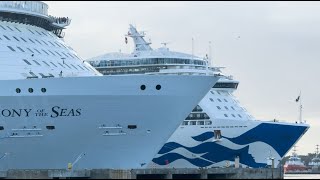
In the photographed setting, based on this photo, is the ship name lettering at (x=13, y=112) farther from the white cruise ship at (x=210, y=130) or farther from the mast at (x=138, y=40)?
the mast at (x=138, y=40)

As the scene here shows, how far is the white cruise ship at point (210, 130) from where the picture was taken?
6341 centimetres

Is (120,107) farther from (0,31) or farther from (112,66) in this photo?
(112,66)

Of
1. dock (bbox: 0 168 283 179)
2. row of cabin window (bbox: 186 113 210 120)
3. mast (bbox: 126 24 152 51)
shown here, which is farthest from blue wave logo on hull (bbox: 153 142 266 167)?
dock (bbox: 0 168 283 179)

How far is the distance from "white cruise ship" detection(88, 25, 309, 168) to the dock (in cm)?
1638

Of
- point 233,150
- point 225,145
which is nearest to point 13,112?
point 225,145

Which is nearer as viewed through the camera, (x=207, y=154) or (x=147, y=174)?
(x=147, y=174)

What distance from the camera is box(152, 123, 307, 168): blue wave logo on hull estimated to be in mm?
63281

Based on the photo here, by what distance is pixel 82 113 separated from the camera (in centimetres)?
3738

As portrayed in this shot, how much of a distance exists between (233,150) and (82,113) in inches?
1096

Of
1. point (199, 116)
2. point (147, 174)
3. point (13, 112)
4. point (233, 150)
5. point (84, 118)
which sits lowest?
point (147, 174)

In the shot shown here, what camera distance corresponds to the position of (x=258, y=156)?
64.5 m

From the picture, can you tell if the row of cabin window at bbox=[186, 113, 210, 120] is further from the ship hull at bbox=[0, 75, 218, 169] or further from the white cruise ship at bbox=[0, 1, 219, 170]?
the ship hull at bbox=[0, 75, 218, 169]

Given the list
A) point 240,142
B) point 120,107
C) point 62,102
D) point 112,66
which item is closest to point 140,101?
point 120,107

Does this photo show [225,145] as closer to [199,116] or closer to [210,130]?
[210,130]
